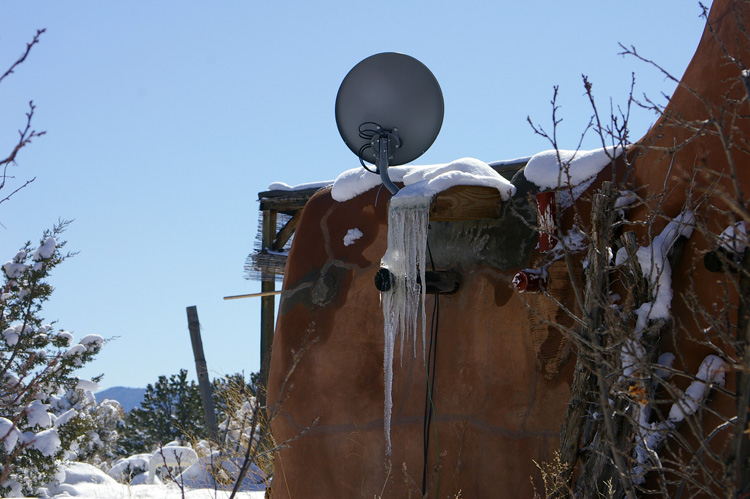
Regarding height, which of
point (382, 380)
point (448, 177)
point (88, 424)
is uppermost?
point (448, 177)

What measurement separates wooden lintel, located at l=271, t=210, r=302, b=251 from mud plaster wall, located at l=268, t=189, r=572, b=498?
336 cm

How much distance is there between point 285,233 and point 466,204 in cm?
523

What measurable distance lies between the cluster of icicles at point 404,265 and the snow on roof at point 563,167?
731 millimetres

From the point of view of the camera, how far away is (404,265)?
5.05 metres

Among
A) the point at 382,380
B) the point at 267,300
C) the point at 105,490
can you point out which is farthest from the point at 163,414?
the point at 382,380

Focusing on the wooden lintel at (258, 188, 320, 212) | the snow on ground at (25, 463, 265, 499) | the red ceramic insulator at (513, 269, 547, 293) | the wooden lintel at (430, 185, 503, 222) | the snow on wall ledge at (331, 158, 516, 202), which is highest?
the wooden lintel at (258, 188, 320, 212)

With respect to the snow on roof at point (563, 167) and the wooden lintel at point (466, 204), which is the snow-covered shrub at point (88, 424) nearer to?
the wooden lintel at point (466, 204)

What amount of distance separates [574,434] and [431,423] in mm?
1274

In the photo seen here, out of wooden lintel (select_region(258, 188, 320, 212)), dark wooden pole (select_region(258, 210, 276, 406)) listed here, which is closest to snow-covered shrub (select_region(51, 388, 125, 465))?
dark wooden pole (select_region(258, 210, 276, 406))

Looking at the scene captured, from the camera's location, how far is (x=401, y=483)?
533 centimetres

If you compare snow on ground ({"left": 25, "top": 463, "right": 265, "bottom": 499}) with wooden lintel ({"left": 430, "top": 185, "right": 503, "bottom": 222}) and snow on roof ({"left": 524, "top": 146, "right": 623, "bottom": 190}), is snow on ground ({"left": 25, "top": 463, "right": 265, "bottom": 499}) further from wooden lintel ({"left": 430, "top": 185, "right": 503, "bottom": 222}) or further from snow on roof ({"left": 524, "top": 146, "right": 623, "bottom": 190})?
snow on roof ({"left": 524, "top": 146, "right": 623, "bottom": 190})

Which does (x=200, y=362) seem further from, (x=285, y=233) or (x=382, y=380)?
(x=382, y=380)

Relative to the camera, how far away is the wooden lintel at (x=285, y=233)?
9844 millimetres

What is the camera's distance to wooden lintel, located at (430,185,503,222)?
4.91m
